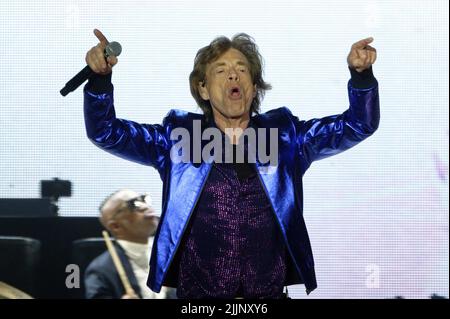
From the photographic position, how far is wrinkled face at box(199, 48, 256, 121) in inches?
86.3

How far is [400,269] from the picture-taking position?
2.65 m

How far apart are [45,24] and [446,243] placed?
121 centimetres

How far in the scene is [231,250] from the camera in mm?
2074

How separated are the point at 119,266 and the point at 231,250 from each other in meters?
0.60

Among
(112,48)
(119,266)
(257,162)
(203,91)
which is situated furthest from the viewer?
(119,266)

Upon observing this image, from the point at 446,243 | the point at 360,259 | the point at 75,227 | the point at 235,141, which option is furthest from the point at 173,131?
the point at 446,243

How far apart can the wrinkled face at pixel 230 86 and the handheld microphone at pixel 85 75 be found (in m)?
0.26

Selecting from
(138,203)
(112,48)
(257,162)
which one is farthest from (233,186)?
(138,203)

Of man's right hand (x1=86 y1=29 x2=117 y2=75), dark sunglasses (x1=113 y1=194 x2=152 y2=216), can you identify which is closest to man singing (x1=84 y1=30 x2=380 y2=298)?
man's right hand (x1=86 y1=29 x2=117 y2=75)

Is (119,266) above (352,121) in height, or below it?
below

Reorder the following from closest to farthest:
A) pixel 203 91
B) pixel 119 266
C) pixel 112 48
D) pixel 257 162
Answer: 1. pixel 112 48
2. pixel 257 162
3. pixel 203 91
4. pixel 119 266

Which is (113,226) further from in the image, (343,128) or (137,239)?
(343,128)

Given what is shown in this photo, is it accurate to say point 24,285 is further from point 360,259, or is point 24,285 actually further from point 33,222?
point 360,259

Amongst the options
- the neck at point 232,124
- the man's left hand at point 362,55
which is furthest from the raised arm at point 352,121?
the neck at point 232,124
